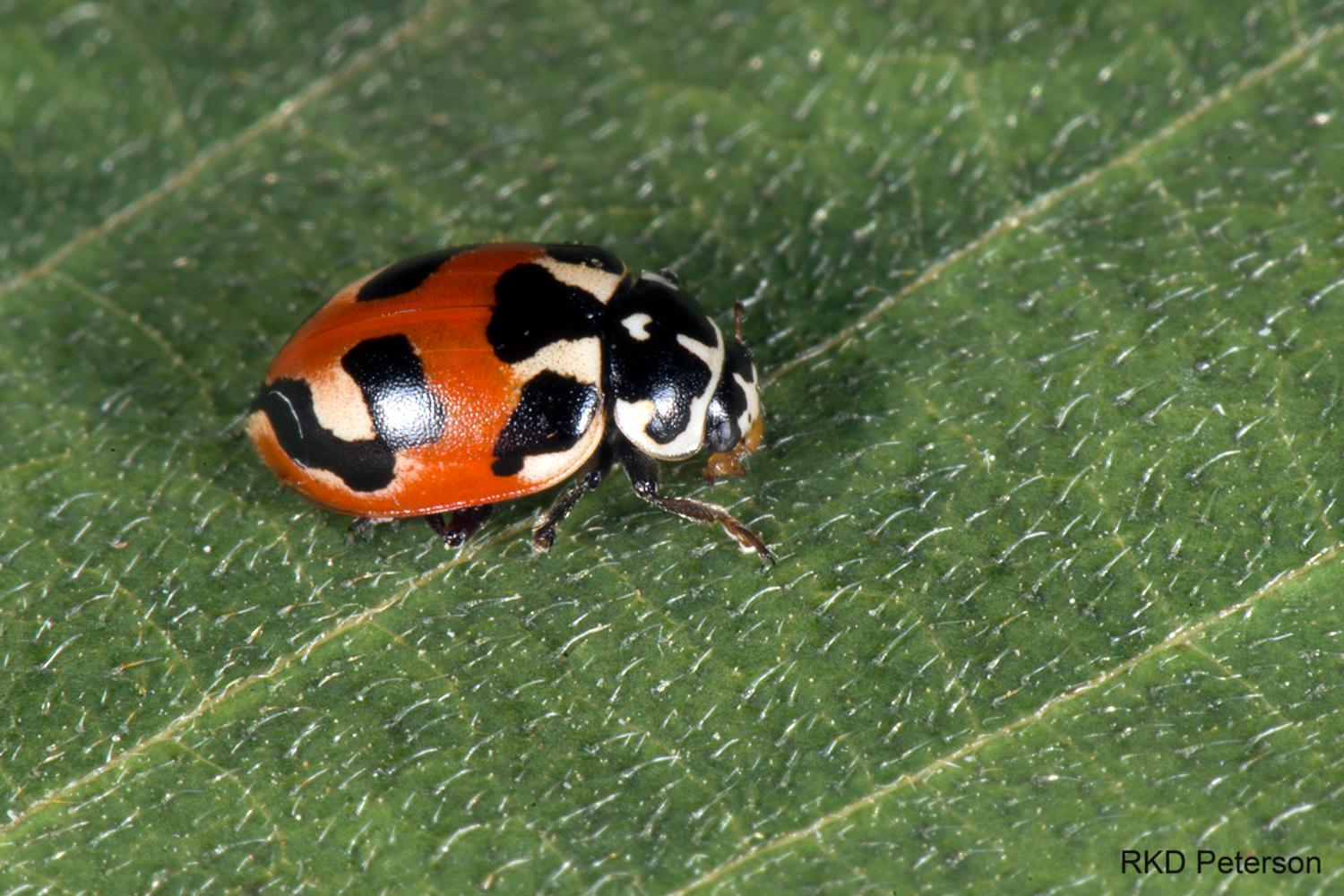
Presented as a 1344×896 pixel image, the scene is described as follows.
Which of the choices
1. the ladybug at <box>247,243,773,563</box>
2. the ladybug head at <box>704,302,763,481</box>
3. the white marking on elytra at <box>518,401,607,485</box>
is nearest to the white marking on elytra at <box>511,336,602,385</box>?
the ladybug at <box>247,243,773,563</box>

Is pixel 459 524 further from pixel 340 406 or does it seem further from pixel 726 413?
pixel 726 413

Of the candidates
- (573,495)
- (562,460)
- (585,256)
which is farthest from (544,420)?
(585,256)

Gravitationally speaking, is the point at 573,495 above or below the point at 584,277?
below

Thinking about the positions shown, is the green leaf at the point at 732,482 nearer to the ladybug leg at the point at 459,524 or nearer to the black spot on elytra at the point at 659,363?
the ladybug leg at the point at 459,524

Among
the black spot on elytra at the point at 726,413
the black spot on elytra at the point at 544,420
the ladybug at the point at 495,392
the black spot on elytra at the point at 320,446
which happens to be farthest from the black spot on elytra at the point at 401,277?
the black spot on elytra at the point at 726,413

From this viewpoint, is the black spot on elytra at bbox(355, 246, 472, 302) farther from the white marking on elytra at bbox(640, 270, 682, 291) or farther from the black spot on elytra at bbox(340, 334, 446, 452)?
the white marking on elytra at bbox(640, 270, 682, 291)

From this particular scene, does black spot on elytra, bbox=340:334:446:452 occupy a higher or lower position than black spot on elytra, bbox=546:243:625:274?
lower
